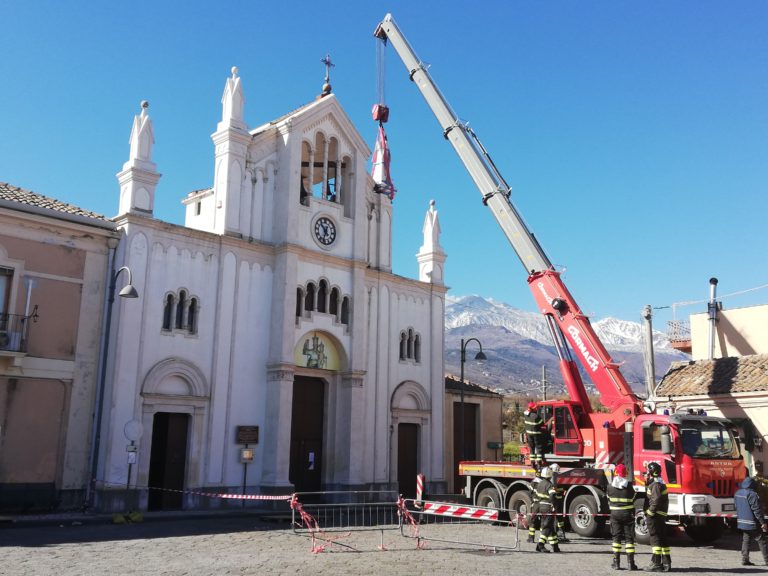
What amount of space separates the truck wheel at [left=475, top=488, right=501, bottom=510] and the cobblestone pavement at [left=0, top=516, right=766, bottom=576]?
6.18 feet

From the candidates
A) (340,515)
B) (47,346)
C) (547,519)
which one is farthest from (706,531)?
(47,346)

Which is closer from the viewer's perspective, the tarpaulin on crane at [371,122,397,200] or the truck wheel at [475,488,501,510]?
the truck wheel at [475,488,501,510]

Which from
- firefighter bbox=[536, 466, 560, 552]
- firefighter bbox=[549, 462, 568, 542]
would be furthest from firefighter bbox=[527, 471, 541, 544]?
firefighter bbox=[549, 462, 568, 542]

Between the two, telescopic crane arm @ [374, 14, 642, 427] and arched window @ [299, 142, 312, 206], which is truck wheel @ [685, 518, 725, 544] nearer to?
telescopic crane arm @ [374, 14, 642, 427]

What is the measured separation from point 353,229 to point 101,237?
32.3 ft

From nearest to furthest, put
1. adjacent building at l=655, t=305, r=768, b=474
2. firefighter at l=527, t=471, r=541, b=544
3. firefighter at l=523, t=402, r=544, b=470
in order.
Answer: firefighter at l=527, t=471, r=541, b=544, firefighter at l=523, t=402, r=544, b=470, adjacent building at l=655, t=305, r=768, b=474

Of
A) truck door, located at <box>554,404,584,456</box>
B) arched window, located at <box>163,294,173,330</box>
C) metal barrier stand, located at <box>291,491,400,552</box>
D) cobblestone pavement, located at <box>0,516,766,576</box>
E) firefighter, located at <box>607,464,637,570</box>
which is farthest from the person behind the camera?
arched window, located at <box>163,294,173,330</box>

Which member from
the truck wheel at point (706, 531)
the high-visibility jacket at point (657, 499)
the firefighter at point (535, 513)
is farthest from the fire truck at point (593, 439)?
the high-visibility jacket at point (657, 499)

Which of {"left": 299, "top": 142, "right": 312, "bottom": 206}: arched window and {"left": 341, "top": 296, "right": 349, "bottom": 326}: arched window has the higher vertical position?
{"left": 299, "top": 142, "right": 312, "bottom": 206}: arched window

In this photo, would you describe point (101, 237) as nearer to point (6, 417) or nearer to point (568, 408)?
point (6, 417)

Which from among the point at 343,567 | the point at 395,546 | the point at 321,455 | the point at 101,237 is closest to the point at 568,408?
the point at 395,546

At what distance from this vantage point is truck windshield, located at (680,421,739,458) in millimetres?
17328

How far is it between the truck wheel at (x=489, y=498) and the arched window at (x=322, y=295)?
31.1 feet

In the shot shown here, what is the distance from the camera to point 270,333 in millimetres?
26500
